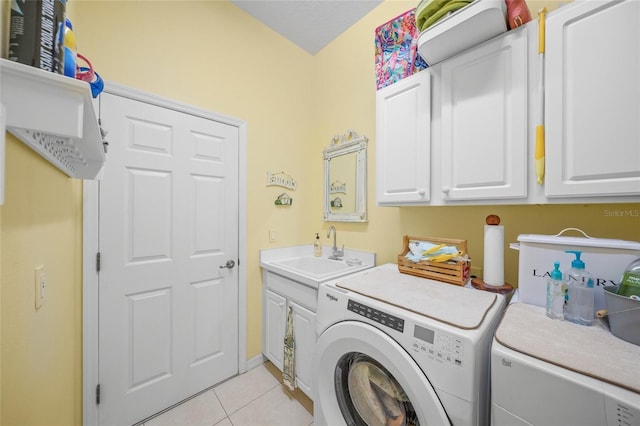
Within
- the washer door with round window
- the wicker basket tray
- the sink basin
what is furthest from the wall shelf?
the sink basin

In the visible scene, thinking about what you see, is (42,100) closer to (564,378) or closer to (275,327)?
(564,378)

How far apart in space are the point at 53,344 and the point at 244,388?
1.26 meters

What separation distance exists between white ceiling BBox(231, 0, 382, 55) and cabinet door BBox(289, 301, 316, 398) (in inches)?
92.7

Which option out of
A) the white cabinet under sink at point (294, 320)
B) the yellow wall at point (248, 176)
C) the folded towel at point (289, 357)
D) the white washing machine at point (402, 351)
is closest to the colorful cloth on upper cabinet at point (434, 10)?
the yellow wall at point (248, 176)

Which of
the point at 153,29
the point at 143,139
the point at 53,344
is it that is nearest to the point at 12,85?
the point at 53,344

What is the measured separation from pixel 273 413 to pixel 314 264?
1096 millimetres

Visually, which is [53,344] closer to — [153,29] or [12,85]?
[12,85]

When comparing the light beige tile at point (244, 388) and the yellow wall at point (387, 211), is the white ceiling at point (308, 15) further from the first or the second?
the light beige tile at point (244, 388)

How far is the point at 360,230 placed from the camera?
6.64 ft

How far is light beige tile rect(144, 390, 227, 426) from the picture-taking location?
1463mm

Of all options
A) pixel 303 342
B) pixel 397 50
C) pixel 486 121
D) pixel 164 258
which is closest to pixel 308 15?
pixel 397 50

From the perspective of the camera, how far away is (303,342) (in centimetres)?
156

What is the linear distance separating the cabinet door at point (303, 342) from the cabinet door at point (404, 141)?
0.91 meters

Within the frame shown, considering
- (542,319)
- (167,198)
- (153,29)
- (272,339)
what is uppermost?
(153,29)
